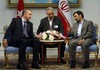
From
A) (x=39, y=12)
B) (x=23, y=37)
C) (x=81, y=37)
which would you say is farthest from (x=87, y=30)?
(x=39, y=12)

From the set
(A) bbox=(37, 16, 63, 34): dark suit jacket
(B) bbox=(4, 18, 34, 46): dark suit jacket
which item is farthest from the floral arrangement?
(B) bbox=(4, 18, 34, 46): dark suit jacket

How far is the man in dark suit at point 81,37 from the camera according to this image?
20.4ft

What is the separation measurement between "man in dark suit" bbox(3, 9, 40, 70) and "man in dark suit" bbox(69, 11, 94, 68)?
31.5 inches

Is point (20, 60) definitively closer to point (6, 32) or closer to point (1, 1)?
point (6, 32)

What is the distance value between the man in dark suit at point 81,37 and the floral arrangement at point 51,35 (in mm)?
311

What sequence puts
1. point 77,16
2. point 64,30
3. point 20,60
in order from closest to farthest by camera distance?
1. point 20,60
2. point 77,16
3. point 64,30

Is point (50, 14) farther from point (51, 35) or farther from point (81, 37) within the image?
point (81, 37)

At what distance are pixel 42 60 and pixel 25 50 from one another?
0.70m

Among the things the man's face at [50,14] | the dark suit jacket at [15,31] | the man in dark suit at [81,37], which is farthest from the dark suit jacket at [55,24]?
the dark suit jacket at [15,31]

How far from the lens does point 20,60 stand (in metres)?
6.04

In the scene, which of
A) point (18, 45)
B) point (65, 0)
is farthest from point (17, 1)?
point (18, 45)

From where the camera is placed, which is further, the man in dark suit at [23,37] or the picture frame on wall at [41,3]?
the picture frame on wall at [41,3]

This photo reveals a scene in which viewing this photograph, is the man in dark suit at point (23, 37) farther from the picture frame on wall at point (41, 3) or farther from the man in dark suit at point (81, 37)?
the picture frame on wall at point (41, 3)

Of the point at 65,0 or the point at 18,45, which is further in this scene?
the point at 65,0
